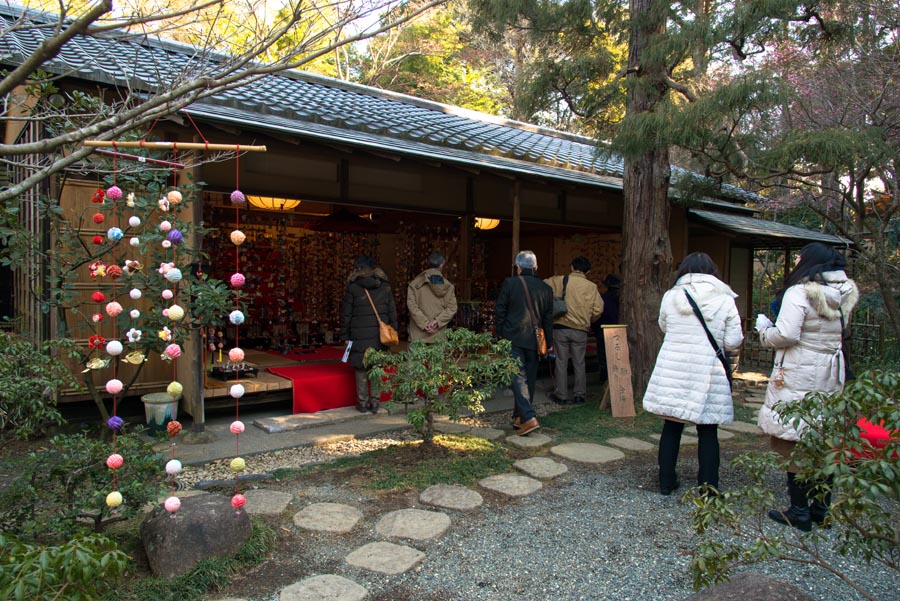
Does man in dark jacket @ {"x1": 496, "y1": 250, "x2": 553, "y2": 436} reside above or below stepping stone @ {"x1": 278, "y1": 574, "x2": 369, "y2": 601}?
above

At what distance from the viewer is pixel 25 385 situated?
9.33 ft

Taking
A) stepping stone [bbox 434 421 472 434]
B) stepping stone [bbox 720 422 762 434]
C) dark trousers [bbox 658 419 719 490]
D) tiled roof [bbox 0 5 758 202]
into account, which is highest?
tiled roof [bbox 0 5 758 202]

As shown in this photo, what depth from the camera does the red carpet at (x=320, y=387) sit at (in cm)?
655

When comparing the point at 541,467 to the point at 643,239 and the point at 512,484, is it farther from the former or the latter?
the point at 643,239

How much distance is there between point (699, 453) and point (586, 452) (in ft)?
4.68

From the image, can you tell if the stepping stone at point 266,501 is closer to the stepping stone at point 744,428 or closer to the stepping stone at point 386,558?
the stepping stone at point 386,558

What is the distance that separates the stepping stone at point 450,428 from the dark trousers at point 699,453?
2187 millimetres

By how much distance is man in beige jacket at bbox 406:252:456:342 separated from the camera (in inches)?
271

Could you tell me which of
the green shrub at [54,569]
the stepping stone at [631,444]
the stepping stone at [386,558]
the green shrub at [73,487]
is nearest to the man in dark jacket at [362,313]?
the stepping stone at [631,444]

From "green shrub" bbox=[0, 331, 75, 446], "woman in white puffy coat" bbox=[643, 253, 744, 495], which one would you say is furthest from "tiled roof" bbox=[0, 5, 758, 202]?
"woman in white puffy coat" bbox=[643, 253, 744, 495]

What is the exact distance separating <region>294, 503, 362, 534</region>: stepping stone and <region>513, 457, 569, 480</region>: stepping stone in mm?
1541

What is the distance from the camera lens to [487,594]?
9.91 ft

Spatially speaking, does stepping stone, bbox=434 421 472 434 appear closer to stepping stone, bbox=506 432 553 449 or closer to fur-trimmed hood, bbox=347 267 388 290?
stepping stone, bbox=506 432 553 449

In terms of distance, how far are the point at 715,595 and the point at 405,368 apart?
9.89 feet
